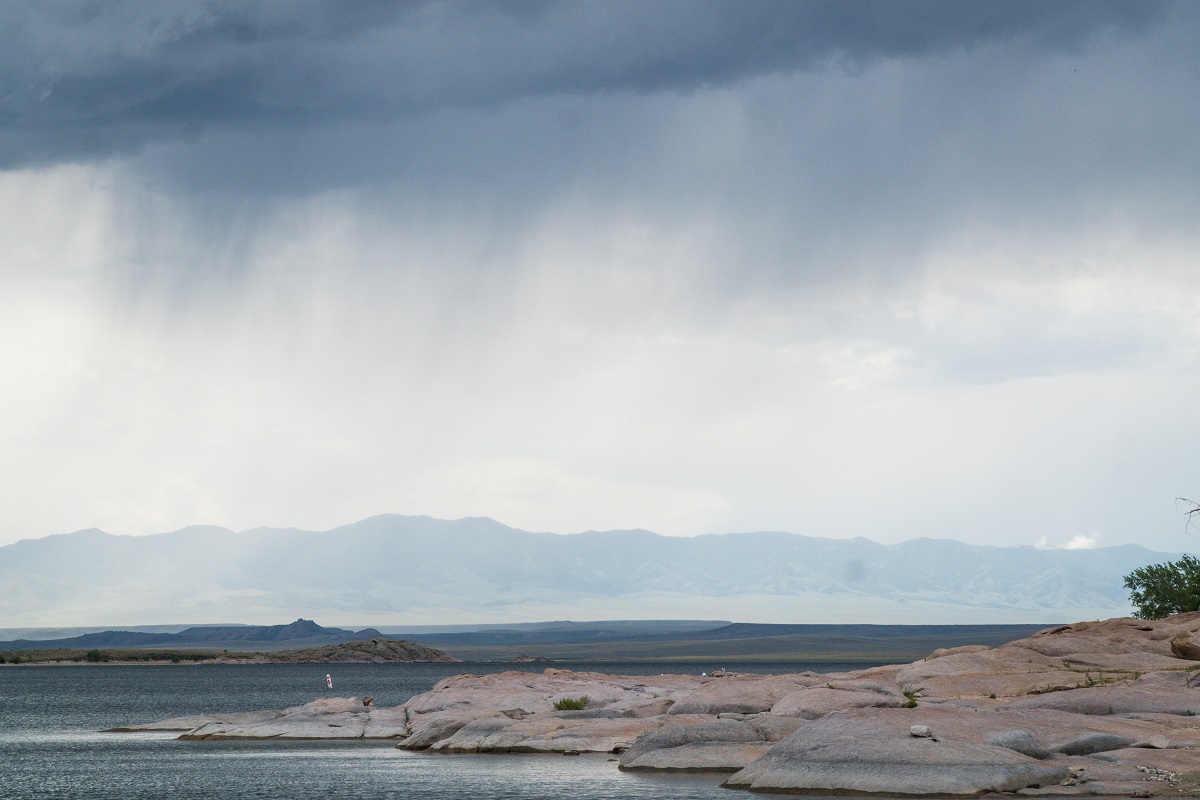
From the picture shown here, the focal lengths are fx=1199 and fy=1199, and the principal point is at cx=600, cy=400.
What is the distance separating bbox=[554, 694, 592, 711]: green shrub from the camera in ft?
244

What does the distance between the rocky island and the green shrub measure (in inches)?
4.9

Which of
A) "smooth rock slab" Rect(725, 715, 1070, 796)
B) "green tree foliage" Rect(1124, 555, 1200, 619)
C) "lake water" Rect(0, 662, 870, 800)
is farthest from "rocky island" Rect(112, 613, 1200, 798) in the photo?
"green tree foliage" Rect(1124, 555, 1200, 619)

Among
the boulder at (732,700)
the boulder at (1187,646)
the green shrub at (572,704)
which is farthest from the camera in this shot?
the green shrub at (572,704)

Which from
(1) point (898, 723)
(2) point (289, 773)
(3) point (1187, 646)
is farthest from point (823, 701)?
(3) point (1187, 646)

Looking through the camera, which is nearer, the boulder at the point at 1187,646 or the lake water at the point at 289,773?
the lake water at the point at 289,773

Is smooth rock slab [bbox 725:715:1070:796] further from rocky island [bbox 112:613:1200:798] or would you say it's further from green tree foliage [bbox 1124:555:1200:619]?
green tree foliage [bbox 1124:555:1200:619]

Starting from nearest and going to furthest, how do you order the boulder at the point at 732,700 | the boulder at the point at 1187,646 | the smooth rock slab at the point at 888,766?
the smooth rock slab at the point at 888,766, the boulder at the point at 732,700, the boulder at the point at 1187,646

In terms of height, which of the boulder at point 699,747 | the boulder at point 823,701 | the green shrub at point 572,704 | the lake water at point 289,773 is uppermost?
the boulder at point 823,701

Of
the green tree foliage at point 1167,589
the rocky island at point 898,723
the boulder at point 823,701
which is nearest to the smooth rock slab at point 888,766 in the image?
the rocky island at point 898,723

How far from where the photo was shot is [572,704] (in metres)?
74.6

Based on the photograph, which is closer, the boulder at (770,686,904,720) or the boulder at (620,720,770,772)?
the boulder at (620,720,770,772)

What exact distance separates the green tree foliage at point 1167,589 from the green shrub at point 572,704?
73.4 metres

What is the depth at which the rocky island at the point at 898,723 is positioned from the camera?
3956cm

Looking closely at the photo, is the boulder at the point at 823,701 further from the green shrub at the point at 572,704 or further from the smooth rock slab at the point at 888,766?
the green shrub at the point at 572,704
